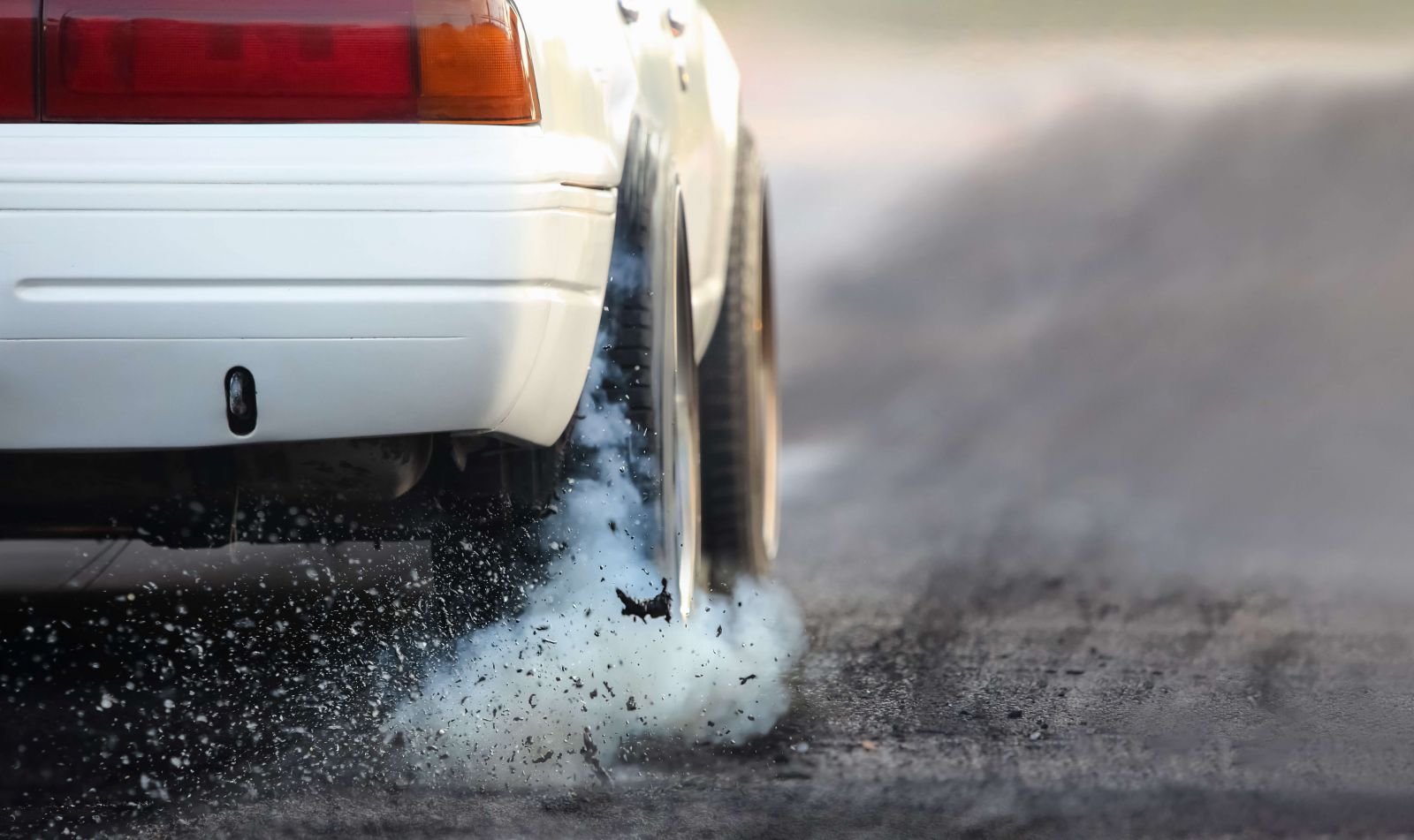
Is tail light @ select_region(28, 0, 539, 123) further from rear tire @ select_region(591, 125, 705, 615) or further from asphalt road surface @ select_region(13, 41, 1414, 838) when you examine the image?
asphalt road surface @ select_region(13, 41, 1414, 838)

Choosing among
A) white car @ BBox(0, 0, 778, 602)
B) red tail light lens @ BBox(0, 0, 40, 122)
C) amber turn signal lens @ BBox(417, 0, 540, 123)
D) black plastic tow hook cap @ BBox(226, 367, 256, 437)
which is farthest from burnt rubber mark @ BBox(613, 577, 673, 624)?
red tail light lens @ BBox(0, 0, 40, 122)

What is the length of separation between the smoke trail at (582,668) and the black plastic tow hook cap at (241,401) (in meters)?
0.62

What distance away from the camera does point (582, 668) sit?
10.3 ft

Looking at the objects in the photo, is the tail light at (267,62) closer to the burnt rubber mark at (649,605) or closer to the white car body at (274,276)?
the white car body at (274,276)

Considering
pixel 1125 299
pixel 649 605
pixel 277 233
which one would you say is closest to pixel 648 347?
pixel 649 605

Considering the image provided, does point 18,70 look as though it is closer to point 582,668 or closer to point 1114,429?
point 582,668

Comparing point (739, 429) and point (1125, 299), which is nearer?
point (739, 429)

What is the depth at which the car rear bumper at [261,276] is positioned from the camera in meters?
2.51

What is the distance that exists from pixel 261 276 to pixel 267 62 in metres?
0.29

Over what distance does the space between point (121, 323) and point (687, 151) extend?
5.57 feet

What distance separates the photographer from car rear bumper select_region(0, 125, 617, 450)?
2508 millimetres

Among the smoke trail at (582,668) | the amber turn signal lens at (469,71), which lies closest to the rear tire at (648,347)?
the smoke trail at (582,668)

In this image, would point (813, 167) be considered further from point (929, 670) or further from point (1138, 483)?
point (929, 670)

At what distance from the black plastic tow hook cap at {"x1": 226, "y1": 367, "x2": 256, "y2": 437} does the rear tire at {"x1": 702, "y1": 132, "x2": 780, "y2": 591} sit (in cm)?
191
